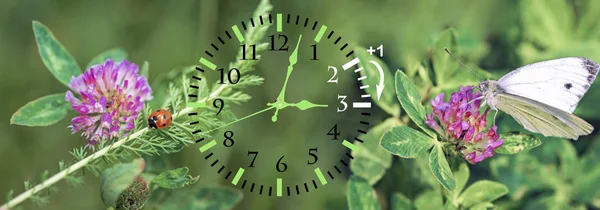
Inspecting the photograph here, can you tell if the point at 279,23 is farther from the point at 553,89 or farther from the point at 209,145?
the point at 553,89

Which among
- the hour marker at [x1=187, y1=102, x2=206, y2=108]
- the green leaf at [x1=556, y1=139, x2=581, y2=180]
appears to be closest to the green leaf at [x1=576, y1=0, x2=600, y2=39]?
the green leaf at [x1=556, y1=139, x2=581, y2=180]

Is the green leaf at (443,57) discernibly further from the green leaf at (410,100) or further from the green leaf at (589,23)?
the green leaf at (589,23)

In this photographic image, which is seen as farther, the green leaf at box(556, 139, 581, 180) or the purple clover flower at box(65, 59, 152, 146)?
the green leaf at box(556, 139, 581, 180)

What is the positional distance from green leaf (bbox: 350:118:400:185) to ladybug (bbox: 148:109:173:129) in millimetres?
254

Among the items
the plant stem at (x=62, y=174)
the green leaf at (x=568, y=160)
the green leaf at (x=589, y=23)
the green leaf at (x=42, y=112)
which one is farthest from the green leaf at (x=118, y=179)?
the green leaf at (x=589, y=23)

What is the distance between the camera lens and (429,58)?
904 millimetres

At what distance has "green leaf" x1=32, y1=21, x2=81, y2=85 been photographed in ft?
2.74

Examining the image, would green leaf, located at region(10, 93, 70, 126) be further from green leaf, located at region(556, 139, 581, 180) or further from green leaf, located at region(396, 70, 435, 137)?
green leaf, located at region(556, 139, 581, 180)

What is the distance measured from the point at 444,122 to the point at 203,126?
10.6 inches

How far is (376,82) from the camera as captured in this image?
89 cm

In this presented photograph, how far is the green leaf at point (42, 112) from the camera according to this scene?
79cm

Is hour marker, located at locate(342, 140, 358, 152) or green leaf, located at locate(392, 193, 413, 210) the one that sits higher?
hour marker, located at locate(342, 140, 358, 152)

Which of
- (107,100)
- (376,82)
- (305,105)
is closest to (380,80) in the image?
(376,82)

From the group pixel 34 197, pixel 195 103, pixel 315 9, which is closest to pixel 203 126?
pixel 195 103
